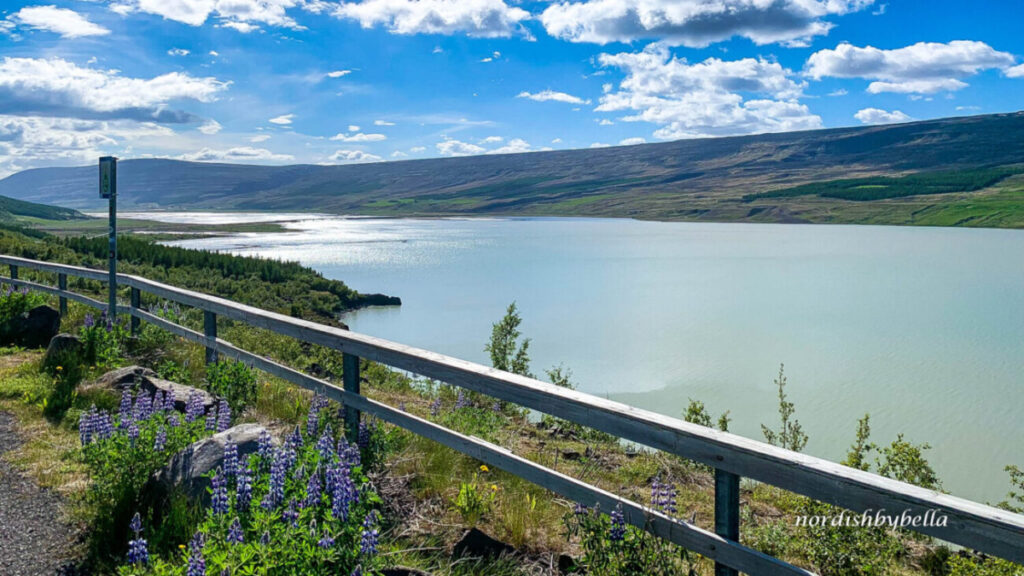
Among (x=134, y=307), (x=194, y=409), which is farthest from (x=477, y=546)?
(x=134, y=307)

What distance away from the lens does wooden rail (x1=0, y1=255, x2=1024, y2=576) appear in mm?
2305

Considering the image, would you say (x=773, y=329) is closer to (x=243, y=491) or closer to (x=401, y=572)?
(x=401, y=572)

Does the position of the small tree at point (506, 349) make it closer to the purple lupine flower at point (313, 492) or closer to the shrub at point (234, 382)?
the shrub at point (234, 382)

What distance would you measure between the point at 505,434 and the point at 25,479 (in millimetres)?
4527

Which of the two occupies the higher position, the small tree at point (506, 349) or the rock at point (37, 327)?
the rock at point (37, 327)

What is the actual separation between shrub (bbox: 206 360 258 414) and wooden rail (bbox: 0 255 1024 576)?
1.74 meters

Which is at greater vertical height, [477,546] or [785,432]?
[477,546]

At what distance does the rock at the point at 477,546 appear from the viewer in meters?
3.87

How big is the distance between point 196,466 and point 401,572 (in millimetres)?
1495

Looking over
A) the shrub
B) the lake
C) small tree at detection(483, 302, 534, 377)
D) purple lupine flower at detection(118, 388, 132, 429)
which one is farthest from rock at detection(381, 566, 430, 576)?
the lake

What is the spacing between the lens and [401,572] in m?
3.36

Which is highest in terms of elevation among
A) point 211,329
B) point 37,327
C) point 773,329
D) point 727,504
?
point 211,329

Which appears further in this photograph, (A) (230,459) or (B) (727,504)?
(A) (230,459)

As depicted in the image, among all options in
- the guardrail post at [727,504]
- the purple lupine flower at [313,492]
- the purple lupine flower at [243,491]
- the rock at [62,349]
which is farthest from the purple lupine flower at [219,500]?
the rock at [62,349]
